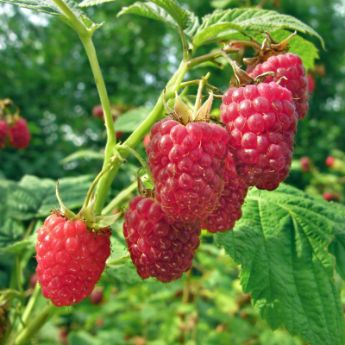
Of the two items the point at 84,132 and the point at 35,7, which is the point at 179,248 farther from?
the point at 84,132

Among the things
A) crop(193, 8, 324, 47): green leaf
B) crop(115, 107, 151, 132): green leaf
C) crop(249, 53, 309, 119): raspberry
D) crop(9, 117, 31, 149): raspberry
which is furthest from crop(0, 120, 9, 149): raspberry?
crop(249, 53, 309, 119): raspberry

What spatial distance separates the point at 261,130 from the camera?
113 cm

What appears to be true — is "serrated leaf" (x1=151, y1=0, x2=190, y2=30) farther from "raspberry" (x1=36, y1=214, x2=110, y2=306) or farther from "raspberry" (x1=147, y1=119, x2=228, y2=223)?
"raspberry" (x1=36, y1=214, x2=110, y2=306)

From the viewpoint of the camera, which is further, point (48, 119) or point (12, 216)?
point (48, 119)

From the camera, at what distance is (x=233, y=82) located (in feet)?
4.08

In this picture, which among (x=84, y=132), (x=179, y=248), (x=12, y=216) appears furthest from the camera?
(x=84, y=132)

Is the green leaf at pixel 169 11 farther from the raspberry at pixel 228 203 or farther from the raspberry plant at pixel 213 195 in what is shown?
the raspberry at pixel 228 203

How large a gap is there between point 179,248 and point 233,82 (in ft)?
1.34

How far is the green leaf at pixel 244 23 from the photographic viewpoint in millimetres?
1296

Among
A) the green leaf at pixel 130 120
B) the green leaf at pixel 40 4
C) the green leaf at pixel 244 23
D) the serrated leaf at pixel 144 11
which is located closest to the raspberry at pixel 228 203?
the green leaf at pixel 244 23

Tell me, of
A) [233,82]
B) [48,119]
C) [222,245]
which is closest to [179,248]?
[222,245]

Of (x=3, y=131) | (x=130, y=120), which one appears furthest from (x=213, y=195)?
(x=3, y=131)

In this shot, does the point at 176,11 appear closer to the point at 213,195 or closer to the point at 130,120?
the point at 213,195

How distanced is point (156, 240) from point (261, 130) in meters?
0.33
